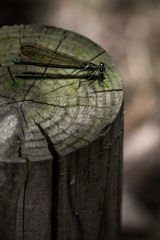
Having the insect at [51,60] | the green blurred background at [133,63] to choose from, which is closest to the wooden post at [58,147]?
the insect at [51,60]

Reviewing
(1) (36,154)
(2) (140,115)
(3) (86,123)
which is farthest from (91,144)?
(2) (140,115)

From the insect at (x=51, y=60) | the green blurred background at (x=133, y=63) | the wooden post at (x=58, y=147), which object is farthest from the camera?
the green blurred background at (x=133, y=63)

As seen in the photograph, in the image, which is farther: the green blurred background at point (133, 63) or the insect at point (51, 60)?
the green blurred background at point (133, 63)

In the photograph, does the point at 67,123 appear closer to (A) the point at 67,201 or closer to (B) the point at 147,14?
(A) the point at 67,201

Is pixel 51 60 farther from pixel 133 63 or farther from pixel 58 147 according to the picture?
pixel 133 63

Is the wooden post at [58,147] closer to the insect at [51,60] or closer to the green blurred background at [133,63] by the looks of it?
the insect at [51,60]

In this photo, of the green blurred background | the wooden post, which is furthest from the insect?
the green blurred background

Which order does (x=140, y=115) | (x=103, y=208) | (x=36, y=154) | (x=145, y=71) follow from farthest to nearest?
(x=145, y=71) < (x=140, y=115) < (x=103, y=208) < (x=36, y=154)
